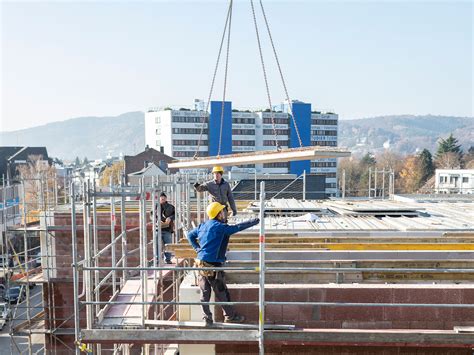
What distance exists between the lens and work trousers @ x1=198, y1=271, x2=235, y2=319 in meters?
5.60

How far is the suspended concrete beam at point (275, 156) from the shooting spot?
7250mm

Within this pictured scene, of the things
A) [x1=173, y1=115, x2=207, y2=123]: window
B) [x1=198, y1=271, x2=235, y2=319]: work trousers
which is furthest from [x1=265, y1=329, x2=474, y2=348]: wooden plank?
[x1=173, y1=115, x2=207, y2=123]: window

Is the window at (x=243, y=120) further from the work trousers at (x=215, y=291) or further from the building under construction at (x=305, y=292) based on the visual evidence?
the work trousers at (x=215, y=291)

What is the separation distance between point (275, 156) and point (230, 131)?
5965 centimetres

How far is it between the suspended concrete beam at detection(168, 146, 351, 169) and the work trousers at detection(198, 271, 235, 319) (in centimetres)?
272

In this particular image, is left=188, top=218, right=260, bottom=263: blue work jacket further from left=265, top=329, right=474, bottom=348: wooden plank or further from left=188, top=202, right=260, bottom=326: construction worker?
left=265, top=329, right=474, bottom=348: wooden plank

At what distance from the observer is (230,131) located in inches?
2657

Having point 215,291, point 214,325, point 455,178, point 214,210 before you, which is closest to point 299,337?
point 214,325

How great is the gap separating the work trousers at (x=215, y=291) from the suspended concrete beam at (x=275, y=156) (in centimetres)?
272

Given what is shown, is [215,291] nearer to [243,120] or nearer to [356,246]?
[356,246]

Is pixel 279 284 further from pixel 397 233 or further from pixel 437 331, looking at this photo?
pixel 397 233

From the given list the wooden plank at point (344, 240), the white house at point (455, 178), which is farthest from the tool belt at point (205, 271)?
the white house at point (455, 178)

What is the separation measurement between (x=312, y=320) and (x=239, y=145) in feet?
214

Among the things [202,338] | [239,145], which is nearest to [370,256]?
[202,338]
